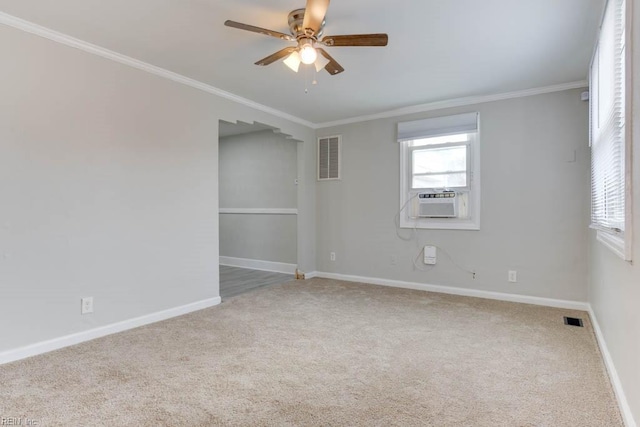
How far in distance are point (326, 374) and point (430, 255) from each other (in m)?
2.66

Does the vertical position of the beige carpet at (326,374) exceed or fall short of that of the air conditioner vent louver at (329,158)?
it falls short

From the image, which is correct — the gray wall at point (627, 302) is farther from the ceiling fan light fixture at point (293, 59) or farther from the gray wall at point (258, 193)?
the gray wall at point (258, 193)

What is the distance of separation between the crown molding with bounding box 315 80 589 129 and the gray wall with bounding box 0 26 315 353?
2.04 m

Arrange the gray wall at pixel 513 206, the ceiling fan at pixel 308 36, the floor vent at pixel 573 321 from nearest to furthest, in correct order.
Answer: the ceiling fan at pixel 308 36 < the floor vent at pixel 573 321 < the gray wall at pixel 513 206

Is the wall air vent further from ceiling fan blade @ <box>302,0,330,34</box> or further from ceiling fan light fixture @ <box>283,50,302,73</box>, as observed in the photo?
ceiling fan blade @ <box>302,0,330,34</box>

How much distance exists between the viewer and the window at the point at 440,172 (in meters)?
4.12

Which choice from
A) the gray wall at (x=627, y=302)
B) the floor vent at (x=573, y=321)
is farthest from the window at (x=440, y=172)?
the gray wall at (x=627, y=302)

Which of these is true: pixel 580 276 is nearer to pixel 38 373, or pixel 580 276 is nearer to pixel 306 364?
pixel 306 364

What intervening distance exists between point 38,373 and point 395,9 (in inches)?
129

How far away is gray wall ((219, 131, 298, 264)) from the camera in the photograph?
18.6 feet

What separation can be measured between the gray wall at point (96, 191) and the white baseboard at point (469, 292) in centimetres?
208

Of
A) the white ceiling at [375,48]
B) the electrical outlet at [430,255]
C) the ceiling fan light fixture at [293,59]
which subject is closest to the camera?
the white ceiling at [375,48]

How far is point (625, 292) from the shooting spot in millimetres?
1771

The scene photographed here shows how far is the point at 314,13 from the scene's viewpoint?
1.99m
